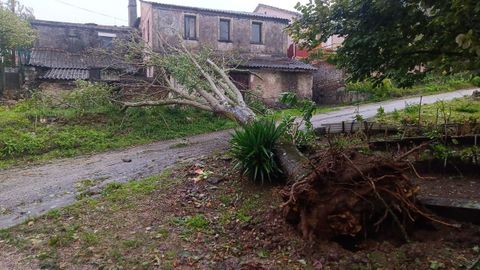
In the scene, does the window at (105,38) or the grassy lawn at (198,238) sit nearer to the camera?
the grassy lawn at (198,238)

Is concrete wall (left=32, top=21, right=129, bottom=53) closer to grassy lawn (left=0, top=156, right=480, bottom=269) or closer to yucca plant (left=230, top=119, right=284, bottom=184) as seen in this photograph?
yucca plant (left=230, top=119, right=284, bottom=184)

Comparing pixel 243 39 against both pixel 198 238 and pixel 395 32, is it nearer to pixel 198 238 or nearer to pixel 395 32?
pixel 395 32

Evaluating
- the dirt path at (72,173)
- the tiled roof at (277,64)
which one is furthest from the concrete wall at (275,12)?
the dirt path at (72,173)

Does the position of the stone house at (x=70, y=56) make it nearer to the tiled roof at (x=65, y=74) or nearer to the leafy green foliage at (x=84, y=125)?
the tiled roof at (x=65, y=74)

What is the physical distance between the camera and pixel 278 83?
1970cm

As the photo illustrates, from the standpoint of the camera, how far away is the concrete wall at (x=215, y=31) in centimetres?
1812

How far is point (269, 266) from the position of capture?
11.6ft

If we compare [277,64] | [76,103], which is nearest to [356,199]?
[76,103]

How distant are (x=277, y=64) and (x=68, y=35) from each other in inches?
460

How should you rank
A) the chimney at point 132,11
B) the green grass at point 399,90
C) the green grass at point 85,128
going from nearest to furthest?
the green grass at point 85,128, the green grass at point 399,90, the chimney at point 132,11

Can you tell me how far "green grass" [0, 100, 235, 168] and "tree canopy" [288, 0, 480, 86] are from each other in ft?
22.8

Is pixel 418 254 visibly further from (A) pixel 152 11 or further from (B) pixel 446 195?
(A) pixel 152 11

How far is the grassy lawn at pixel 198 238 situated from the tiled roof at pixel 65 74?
1355 centimetres

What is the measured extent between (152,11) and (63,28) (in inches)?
268
